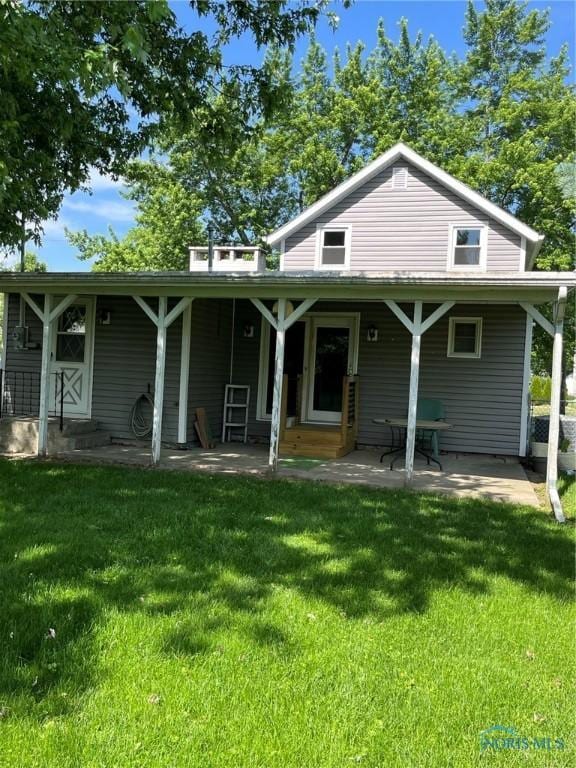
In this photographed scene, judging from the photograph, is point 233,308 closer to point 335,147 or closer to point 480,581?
point 480,581

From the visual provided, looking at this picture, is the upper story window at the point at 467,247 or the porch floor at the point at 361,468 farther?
the upper story window at the point at 467,247

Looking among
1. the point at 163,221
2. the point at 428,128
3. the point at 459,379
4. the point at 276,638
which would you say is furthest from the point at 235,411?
the point at 428,128

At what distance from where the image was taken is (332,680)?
286 centimetres

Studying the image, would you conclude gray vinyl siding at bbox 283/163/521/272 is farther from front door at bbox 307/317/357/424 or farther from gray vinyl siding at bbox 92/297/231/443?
gray vinyl siding at bbox 92/297/231/443

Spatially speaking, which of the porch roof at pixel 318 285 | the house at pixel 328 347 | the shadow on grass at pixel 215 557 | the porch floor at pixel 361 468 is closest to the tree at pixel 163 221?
the house at pixel 328 347

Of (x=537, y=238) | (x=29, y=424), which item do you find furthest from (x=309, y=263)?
(x=29, y=424)

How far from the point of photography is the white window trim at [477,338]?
9.92m

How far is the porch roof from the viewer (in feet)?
21.8

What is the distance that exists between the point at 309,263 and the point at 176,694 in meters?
10.4

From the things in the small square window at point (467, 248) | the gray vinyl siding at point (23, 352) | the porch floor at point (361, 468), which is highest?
the small square window at point (467, 248)

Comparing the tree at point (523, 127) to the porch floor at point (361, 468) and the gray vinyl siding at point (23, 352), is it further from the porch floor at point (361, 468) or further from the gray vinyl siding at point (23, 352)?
the gray vinyl siding at point (23, 352)

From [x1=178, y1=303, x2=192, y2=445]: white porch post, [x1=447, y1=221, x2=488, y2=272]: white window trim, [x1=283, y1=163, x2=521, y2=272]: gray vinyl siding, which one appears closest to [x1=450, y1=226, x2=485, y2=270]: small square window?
[x1=447, y1=221, x2=488, y2=272]: white window trim

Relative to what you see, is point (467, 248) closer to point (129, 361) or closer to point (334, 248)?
point (334, 248)

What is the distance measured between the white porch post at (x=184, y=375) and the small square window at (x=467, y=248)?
17.0 feet
